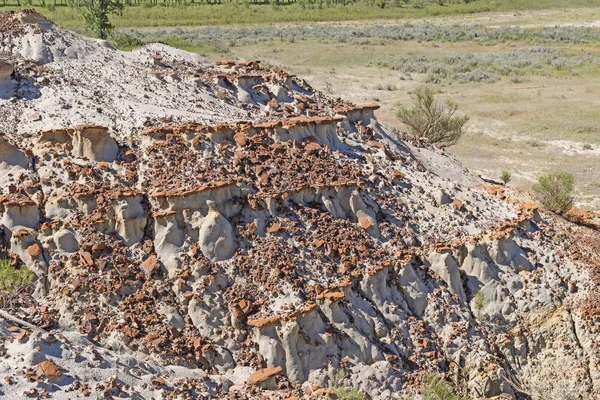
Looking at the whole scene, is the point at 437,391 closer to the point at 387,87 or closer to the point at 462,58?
the point at 387,87

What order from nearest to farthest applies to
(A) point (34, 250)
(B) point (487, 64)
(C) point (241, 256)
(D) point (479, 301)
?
1. (A) point (34, 250)
2. (C) point (241, 256)
3. (D) point (479, 301)
4. (B) point (487, 64)

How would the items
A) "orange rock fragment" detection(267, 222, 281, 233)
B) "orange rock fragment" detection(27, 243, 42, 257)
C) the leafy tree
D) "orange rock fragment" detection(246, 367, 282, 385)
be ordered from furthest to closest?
the leafy tree
"orange rock fragment" detection(267, 222, 281, 233)
"orange rock fragment" detection(27, 243, 42, 257)
"orange rock fragment" detection(246, 367, 282, 385)

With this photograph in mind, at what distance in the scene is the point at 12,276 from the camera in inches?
414

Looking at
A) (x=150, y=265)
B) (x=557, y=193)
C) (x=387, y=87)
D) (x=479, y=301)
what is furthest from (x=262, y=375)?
(x=387, y=87)

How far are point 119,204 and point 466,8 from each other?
8933cm

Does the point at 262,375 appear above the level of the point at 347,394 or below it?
above

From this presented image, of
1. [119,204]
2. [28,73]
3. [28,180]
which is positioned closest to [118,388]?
[119,204]

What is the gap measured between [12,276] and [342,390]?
6169 millimetres

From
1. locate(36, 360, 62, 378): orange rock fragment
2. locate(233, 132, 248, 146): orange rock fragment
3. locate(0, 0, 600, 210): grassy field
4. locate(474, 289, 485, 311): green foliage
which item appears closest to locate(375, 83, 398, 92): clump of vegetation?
locate(0, 0, 600, 210): grassy field

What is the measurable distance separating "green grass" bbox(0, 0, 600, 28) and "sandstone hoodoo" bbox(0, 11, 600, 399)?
5112 cm

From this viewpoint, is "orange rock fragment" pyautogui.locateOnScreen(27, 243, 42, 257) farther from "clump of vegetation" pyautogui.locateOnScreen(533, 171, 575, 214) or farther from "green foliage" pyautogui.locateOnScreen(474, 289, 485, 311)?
"clump of vegetation" pyautogui.locateOnScreen(533, 171, 575, 214)

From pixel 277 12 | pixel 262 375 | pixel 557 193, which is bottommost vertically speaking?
pixel 262 375

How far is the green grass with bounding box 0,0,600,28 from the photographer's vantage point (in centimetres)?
6975

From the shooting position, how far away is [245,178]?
1280 centimetres
